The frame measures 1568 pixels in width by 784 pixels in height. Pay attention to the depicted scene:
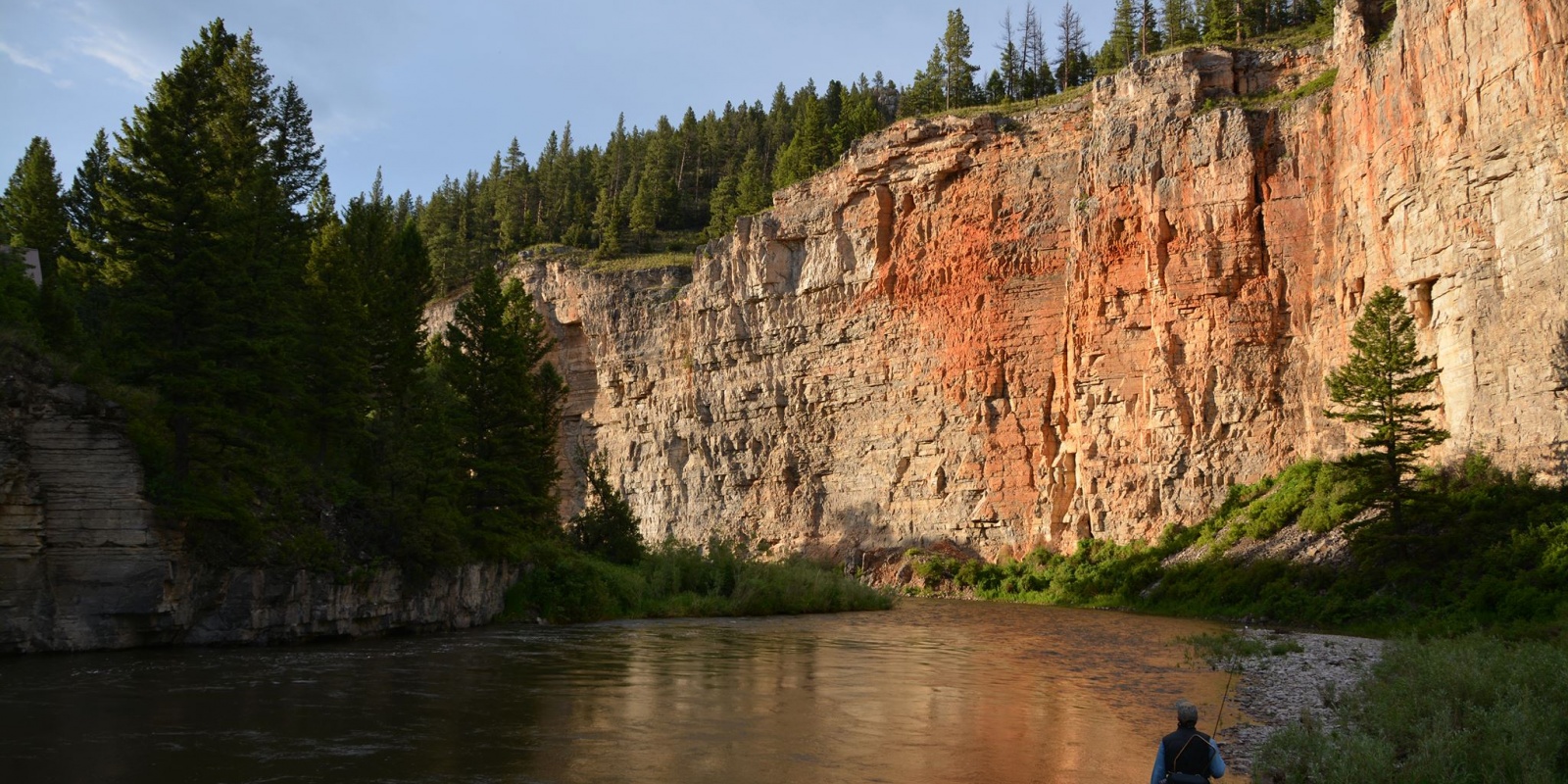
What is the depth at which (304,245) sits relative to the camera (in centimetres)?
3491

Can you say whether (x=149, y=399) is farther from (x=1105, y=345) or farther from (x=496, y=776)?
(x=1105, y=345)

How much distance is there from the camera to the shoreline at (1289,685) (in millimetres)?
13820

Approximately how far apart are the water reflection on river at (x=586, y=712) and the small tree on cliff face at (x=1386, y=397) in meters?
9.45

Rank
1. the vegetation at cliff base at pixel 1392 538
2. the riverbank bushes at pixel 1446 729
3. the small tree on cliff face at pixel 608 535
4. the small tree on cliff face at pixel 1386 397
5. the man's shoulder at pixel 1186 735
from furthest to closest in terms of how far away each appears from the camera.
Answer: the small tree on cliff face at pixel 608 535 → the small tree on cliff face at pixel 1386 397 → the vegetation at cliff base at pixel 1392 538 → the riverbank bushes at pixel 1446 729 → the man's shoulder at pixel 1186 735

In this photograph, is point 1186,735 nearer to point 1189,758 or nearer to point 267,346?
point 1189,758

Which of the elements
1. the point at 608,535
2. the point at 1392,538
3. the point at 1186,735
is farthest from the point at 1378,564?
the point at 608,535

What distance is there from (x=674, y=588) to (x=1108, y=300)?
78.7 ft

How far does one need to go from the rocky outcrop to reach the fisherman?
19.3 m

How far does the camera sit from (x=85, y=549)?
20.3m

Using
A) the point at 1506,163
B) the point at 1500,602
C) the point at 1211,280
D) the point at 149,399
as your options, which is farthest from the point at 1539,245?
the point at 149,399

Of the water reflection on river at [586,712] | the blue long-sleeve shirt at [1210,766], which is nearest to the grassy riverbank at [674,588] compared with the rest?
the water reflection on river at [586,712]

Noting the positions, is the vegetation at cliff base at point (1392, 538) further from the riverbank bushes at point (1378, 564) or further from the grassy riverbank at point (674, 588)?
the grassy riverbank at point (674, 588)

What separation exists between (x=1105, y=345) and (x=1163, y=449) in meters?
5.49

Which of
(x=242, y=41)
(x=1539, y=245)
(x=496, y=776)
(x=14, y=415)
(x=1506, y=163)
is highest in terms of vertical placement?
(x=242, y=41)
